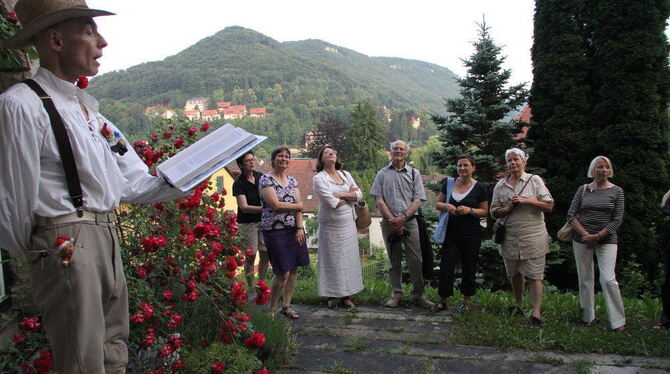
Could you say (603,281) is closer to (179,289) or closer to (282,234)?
(282,234)

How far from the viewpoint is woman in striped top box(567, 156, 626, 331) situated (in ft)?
16.6

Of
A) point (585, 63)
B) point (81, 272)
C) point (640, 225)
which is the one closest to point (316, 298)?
point (81, 272)

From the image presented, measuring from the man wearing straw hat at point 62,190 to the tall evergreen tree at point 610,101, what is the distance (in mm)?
8708

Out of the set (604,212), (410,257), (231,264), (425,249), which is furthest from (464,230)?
(231,264)

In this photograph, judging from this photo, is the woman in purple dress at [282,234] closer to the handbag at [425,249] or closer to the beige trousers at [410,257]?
the beige trousers at [410,257]

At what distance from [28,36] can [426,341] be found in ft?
12.7

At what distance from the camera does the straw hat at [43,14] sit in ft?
6.27

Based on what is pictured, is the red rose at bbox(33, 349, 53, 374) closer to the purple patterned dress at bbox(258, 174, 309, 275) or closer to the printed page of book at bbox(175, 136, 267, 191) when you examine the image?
the printed page of book at bbox(175, 136, 267, 191)

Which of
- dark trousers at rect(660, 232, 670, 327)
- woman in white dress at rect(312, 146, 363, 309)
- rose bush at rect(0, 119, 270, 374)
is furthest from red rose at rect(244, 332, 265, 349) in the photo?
dark trousers at rect(660, 232, 670, 327)

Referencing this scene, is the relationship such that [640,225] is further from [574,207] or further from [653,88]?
[574,207]

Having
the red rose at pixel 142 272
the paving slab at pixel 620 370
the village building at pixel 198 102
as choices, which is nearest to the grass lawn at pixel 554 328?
the paving slab at pixel 620 370

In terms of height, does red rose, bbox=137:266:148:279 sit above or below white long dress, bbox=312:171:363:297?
above

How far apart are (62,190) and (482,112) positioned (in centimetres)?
862

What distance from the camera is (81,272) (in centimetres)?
186
